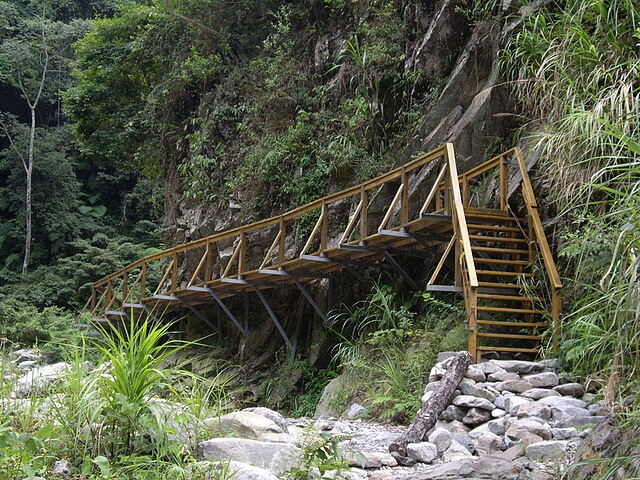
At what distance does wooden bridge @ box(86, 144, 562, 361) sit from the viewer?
6918 millimetres

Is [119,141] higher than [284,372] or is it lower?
higher

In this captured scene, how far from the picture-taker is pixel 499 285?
23.1 feet

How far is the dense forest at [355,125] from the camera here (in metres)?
6.09

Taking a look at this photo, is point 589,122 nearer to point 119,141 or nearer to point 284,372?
point 284,372

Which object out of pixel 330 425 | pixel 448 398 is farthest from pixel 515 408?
pixel 330 425

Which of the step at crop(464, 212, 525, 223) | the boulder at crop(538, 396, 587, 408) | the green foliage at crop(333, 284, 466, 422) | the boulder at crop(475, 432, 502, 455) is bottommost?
the green foliage at crop(333, 284, 466, 422)

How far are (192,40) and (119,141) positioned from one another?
10.6 feet

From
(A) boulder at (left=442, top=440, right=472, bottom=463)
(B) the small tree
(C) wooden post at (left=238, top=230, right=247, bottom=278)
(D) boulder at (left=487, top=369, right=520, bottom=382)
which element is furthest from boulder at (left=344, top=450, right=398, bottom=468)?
(B) the small tree

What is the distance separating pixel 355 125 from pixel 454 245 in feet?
12.2

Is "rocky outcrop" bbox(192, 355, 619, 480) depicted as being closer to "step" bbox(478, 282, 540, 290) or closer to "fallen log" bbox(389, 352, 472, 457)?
"fallen log" bbox(389, 352, 472, 457)

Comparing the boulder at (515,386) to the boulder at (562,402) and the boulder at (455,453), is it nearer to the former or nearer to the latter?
the boulder at (562,402)

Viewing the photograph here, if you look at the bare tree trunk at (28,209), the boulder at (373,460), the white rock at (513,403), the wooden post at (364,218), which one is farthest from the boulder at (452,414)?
the bare tree trunk at (28,209)

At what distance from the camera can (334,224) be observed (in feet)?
35.6

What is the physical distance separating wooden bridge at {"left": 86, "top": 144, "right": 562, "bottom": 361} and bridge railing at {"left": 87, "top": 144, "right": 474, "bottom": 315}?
2 centimetres
